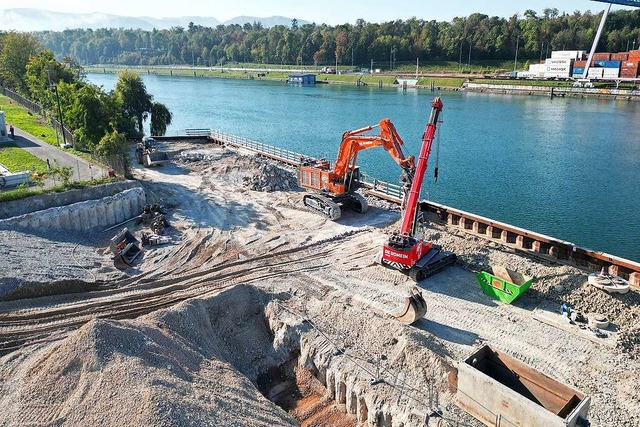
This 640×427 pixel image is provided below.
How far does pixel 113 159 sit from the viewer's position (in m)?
30.9

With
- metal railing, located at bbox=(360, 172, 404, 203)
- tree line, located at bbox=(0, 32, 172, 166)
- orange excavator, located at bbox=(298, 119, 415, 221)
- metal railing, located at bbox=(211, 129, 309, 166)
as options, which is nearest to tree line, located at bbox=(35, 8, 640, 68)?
tree line, located at bbox=(0, 32, 172, 166)

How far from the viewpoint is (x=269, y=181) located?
102 ft

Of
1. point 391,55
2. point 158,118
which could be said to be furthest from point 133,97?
point 391,55

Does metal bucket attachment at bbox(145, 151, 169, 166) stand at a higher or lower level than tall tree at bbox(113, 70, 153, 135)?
lower

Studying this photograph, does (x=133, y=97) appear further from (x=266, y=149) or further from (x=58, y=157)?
(x=58, y=157)

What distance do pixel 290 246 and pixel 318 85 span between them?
117 meters

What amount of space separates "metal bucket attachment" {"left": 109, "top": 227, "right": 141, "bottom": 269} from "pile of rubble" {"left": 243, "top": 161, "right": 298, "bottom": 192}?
9373 millimetres

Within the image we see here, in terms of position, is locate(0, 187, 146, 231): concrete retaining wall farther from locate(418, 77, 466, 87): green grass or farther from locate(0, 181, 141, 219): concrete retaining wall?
locate(418, 77, 466, 87): green grass

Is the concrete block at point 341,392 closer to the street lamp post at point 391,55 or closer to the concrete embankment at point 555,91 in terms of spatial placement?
→ the concrete embankment at point 555,91

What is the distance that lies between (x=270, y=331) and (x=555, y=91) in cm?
10112

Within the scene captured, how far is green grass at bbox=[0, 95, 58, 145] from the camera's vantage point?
41344 millimetres

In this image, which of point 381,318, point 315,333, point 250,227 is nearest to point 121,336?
point 315,333

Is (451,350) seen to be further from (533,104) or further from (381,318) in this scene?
(533,104)

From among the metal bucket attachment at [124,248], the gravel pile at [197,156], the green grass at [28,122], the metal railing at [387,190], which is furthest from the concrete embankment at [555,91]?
the metal bucket attachment at [124,248]
